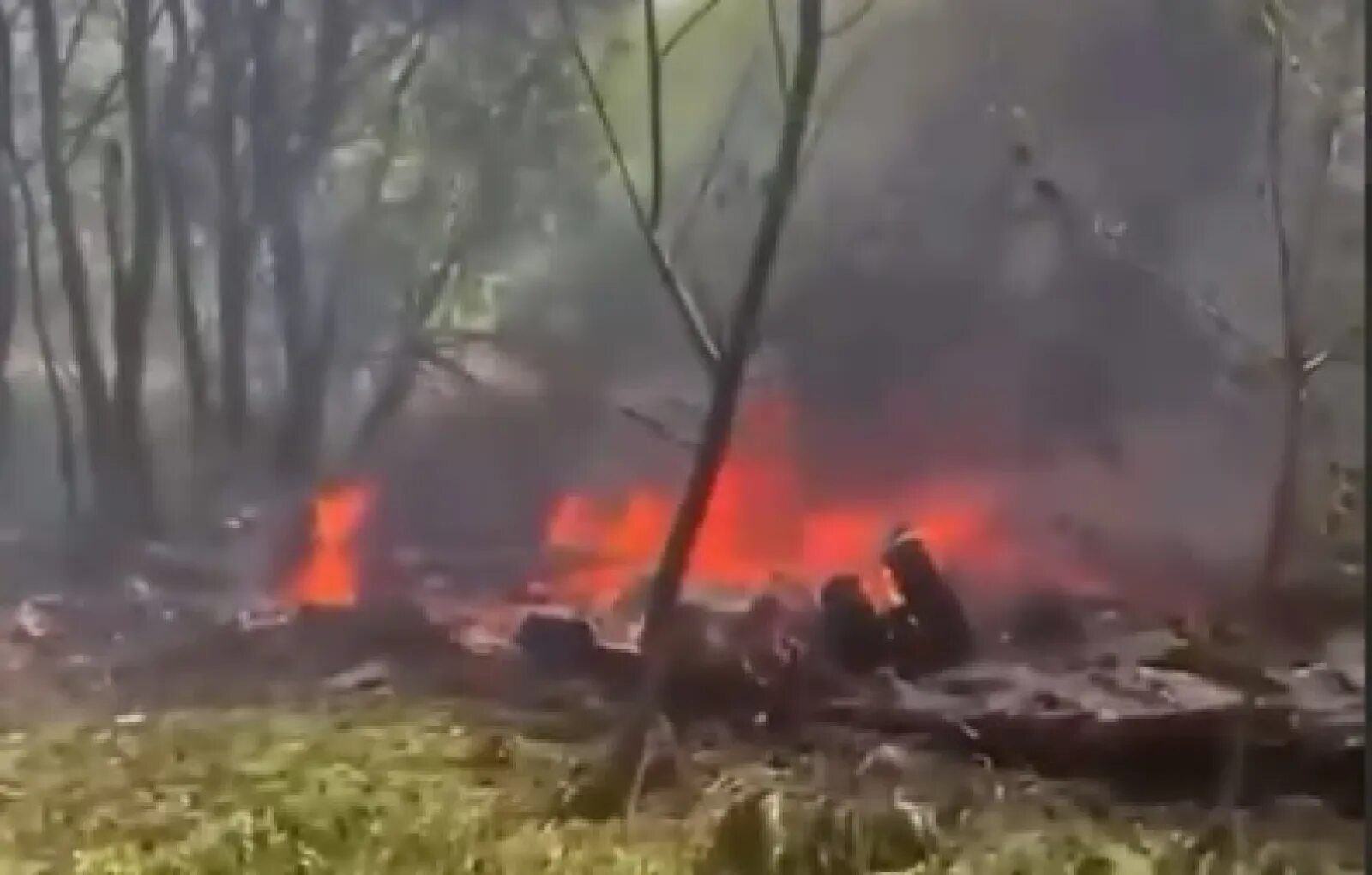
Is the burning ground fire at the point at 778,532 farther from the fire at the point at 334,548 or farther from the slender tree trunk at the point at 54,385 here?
the slender tree trunk at the point at 54,385

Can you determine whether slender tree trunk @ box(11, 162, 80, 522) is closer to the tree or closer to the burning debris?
the burning debris

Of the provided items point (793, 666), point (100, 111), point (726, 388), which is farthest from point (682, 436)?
point (100, 111)

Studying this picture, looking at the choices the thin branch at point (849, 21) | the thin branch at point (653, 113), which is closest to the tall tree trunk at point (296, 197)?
the thin branch at point (653, 113)

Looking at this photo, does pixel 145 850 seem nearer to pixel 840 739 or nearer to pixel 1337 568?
pixel 840 739

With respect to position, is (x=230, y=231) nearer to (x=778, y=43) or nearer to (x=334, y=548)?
(x=334, y=548)

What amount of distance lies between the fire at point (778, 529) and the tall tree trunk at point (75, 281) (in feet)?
1.13

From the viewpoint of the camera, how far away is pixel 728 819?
113 cm

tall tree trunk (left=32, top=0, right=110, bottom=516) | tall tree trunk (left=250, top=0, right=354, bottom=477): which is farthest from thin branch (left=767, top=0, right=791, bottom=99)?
tall tree trunk (left=32, top=0, right=110, bottom=516)

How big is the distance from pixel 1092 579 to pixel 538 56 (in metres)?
0.50

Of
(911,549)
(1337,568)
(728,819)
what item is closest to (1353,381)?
(1337,568)

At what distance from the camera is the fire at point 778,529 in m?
1.12

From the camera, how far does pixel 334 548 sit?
3.99ft

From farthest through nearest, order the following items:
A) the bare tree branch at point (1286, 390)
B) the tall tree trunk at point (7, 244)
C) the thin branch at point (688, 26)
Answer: the tall tree trunk at point (7, 244) < the thin branch at point (688, 26) < the bare tree branch at point (1286, 390)

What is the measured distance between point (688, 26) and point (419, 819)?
1.81 feet
